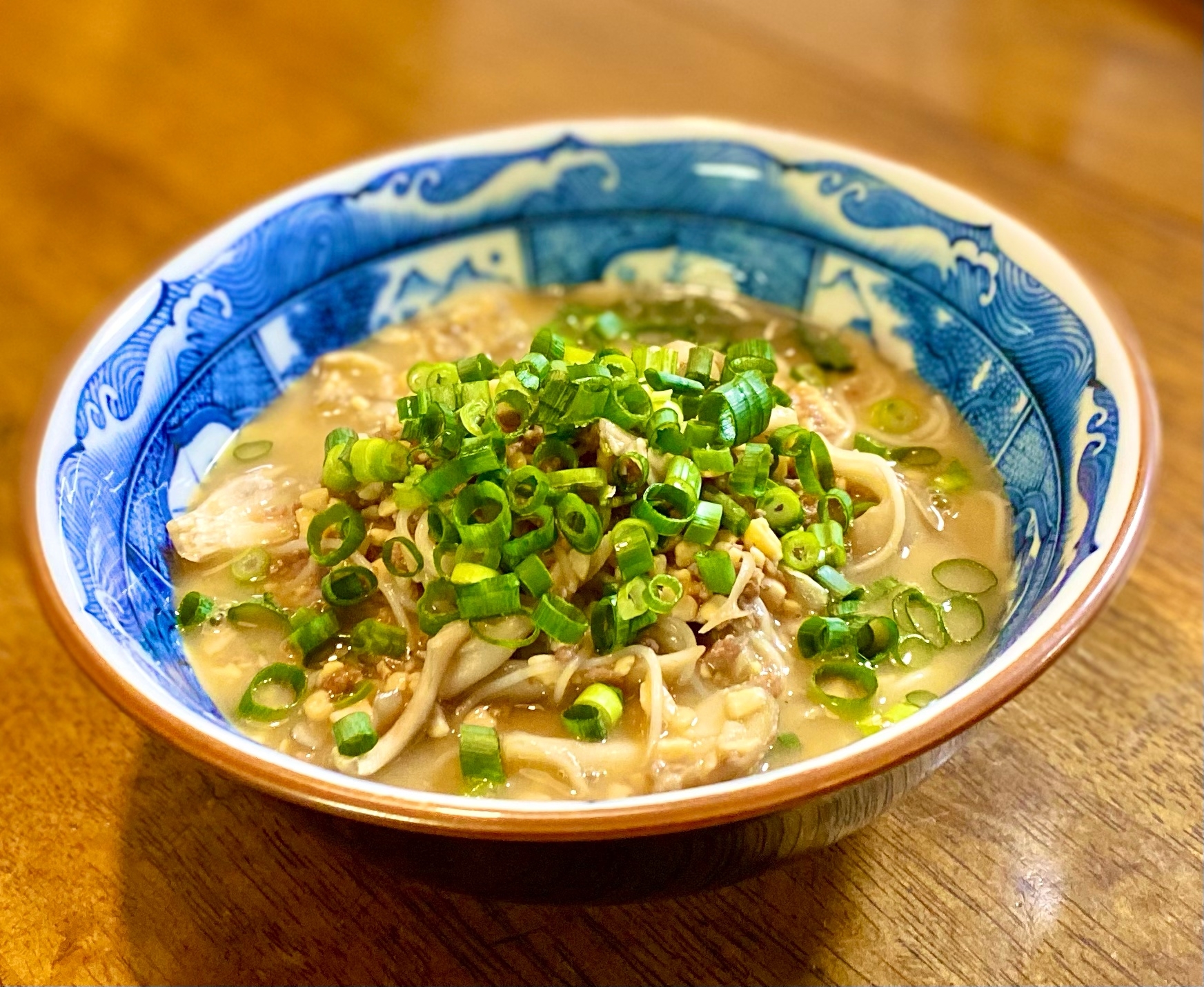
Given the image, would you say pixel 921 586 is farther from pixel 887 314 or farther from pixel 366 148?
pixel 366 148

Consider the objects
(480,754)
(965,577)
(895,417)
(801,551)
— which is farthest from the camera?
(895,417)

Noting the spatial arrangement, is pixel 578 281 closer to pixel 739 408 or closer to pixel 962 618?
pixel 739 408

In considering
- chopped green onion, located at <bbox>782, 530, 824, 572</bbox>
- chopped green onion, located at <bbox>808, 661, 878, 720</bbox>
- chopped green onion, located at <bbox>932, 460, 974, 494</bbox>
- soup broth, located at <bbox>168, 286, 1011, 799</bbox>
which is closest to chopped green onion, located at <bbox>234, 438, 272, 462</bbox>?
soup broth, located at <bbox>168, 286, 1011, 799</bbox>

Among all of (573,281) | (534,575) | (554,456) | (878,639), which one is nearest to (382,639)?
(534,575)

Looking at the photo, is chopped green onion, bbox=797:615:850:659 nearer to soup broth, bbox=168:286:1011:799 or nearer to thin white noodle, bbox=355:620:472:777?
soup broth, bbox=168:286:1011:799

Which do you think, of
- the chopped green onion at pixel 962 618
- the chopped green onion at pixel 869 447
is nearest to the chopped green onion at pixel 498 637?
the chopped green onion at pixel 962 618
